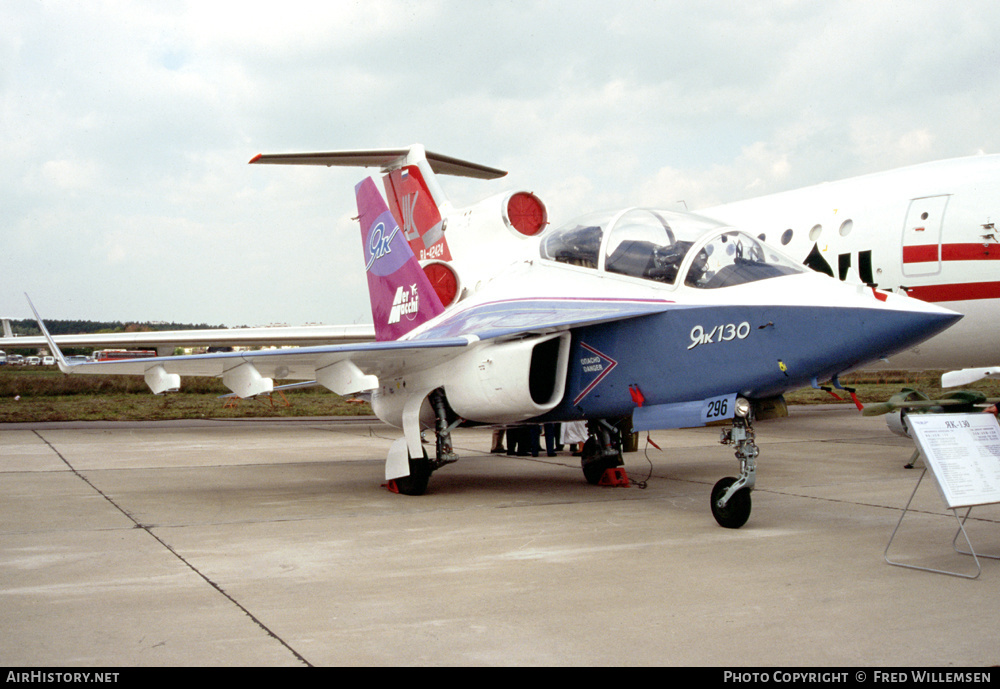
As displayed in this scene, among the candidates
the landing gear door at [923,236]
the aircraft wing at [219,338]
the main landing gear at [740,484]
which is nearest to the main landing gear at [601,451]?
the main landing gear at [740,484]

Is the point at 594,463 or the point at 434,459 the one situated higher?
the point at 434,459

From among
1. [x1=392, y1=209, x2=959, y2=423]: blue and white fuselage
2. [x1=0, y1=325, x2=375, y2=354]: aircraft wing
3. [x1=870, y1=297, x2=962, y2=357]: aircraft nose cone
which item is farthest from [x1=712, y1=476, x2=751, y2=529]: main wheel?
[x1=0, y1=325, x2=375, y2=354]: aircraft wing

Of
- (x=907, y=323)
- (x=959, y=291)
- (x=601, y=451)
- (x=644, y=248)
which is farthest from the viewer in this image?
(x=959, y=291)

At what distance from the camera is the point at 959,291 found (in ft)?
33.6

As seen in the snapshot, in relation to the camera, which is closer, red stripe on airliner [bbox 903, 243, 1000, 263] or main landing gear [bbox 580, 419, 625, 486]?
main landing gear [bbox 580, 419, 625, 486]

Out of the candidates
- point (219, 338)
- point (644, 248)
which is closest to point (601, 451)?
point (644, 248)

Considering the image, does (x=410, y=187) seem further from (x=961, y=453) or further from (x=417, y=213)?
(x=961, y=453)

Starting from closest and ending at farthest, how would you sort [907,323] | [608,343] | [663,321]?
[907,323] → [663,321] → [608,343]

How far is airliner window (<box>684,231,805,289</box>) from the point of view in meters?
6.31

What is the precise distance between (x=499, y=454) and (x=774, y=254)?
6899 mm

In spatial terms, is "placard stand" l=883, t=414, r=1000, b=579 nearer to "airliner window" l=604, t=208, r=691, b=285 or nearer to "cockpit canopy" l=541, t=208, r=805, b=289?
"cockpit canopy" l=541, t=208, r=805, b=289

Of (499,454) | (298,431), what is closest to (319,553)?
(499,454)

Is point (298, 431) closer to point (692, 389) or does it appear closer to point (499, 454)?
point (499, 454)

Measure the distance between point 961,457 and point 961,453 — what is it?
0.03 m
